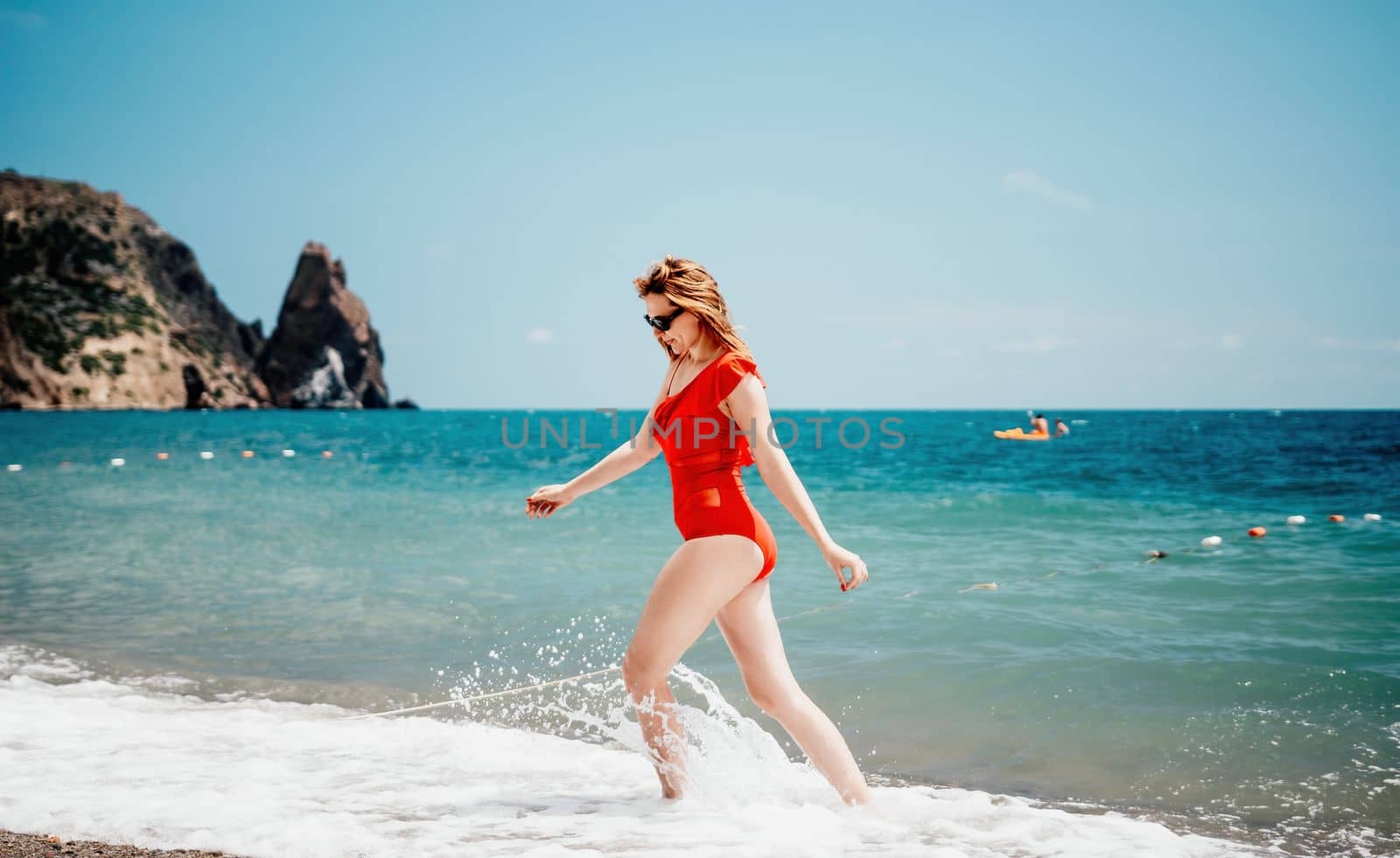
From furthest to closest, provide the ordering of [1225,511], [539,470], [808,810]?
[539,470] → [1225,511] → [808,810]

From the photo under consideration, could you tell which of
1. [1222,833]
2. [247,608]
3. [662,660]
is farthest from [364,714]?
Answer: [1222,833]

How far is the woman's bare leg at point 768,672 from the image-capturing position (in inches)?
137

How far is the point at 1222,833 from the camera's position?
395cm

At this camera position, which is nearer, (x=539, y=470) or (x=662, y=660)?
(x=662, y=660)

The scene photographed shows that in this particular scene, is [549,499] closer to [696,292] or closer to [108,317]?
[696,292]

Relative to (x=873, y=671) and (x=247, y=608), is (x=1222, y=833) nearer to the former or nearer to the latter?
(x=873, y=671)

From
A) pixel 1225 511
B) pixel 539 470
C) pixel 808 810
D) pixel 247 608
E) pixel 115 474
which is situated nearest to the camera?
pixel 808 810

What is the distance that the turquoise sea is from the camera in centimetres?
400

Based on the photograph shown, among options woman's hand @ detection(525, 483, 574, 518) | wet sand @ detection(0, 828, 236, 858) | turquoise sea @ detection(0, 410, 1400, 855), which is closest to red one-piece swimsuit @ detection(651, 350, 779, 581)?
woman's hand @ detection(525, 483, 574, 518)

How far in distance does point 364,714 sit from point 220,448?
44172 millimetres

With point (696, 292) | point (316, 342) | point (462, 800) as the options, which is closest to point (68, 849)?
point (462, 800)

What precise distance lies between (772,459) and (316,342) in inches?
6244

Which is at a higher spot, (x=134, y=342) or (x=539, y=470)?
(x=134, y=342)

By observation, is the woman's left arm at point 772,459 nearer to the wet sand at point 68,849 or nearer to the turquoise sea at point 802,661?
the turquoise sea at point 802,661
